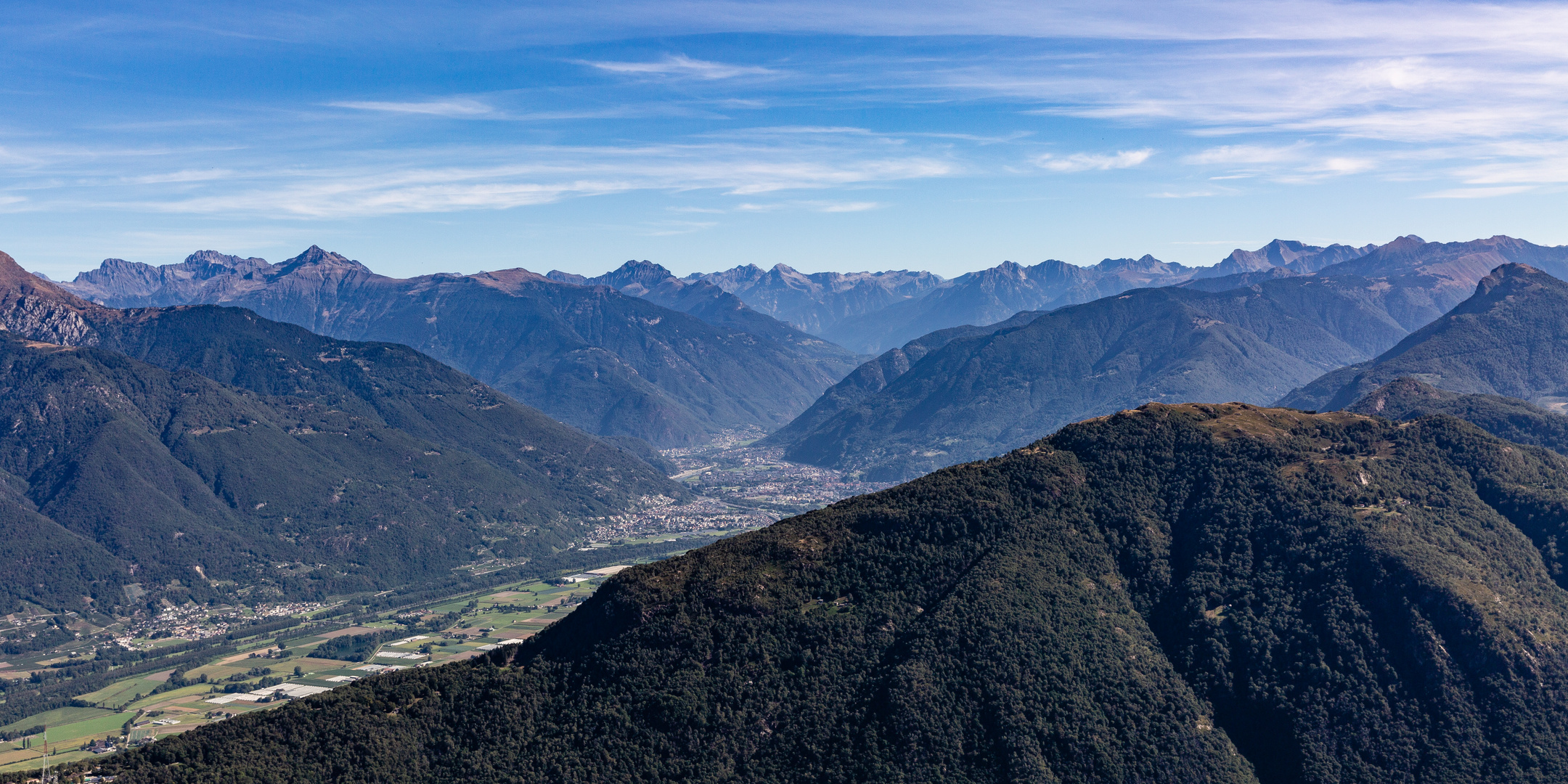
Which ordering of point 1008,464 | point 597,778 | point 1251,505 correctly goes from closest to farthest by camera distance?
point 597,778 < point 1251,505 < point 1008,464

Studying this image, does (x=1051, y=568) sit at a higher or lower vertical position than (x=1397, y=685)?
higher

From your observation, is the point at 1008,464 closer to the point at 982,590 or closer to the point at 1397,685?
the point at 982,590

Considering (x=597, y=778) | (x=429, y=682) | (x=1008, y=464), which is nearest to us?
(x=597, y=778)

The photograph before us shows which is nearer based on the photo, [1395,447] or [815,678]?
[815,678]

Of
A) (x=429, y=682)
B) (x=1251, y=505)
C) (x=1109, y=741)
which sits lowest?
(x=1109, y=741)

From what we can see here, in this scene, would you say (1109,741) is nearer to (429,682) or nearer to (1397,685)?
(1397,685)

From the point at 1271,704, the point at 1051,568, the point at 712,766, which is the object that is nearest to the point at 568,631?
the point at 712,766
